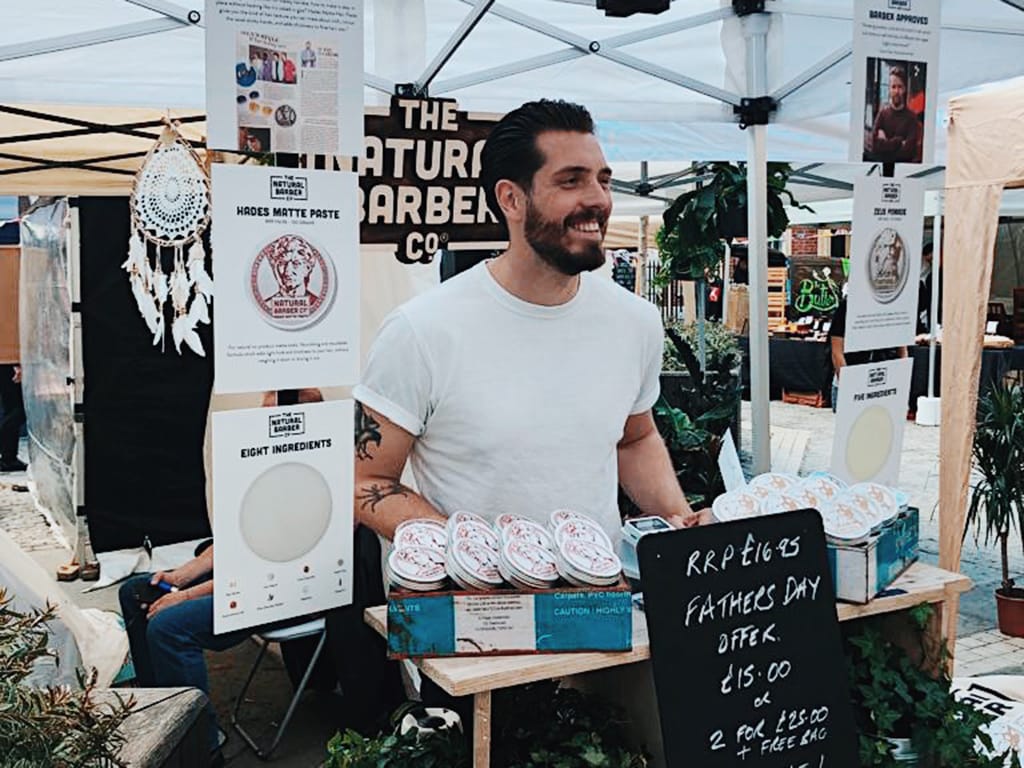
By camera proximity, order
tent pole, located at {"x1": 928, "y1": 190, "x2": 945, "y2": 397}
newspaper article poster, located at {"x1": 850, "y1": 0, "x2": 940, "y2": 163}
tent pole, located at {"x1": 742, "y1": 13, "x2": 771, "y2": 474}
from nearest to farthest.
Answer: newspaper article poster, located at {"x1": 850, "y1": 0, "x2": 940, "y2": 163}, tent pole, located at {"x1": 742, "y1": 13, "x2": 771, "y2": 474}, tent pole, located at {"x1": 928, "y1": 190, "x2": 945, "y2": 397}

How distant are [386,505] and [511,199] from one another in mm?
647

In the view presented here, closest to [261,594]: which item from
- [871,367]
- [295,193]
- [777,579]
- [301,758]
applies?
[295,193]

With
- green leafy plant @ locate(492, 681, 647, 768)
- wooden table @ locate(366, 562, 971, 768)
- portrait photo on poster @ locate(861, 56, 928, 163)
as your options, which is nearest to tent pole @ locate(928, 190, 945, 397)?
portrait photo on poster @ locate(861, 56, 928, 163)

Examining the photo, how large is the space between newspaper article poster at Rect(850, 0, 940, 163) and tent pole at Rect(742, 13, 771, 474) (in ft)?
2.48

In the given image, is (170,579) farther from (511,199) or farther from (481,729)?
(481,729)

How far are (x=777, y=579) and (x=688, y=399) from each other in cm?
426

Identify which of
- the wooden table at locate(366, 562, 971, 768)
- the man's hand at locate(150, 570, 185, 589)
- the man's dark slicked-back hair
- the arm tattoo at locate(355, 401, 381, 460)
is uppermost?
the man's dark slicked-back hair

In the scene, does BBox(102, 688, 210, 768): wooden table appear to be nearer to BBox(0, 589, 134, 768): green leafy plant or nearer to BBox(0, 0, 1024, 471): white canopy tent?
BBox(0, 589, 134, 768): green leafy plant

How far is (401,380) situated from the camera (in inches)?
80.4

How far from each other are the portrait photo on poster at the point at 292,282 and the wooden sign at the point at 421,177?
1.29 m

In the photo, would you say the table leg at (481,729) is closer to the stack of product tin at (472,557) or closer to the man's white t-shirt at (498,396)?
the stack of product tin at (472,557)

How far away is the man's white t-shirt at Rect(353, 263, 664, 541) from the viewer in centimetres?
203

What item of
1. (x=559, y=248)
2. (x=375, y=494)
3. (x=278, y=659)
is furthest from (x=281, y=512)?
(x=278, y=659)

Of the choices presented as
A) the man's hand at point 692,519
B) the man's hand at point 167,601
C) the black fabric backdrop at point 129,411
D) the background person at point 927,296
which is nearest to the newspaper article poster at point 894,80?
the man's hand at point 692,519
